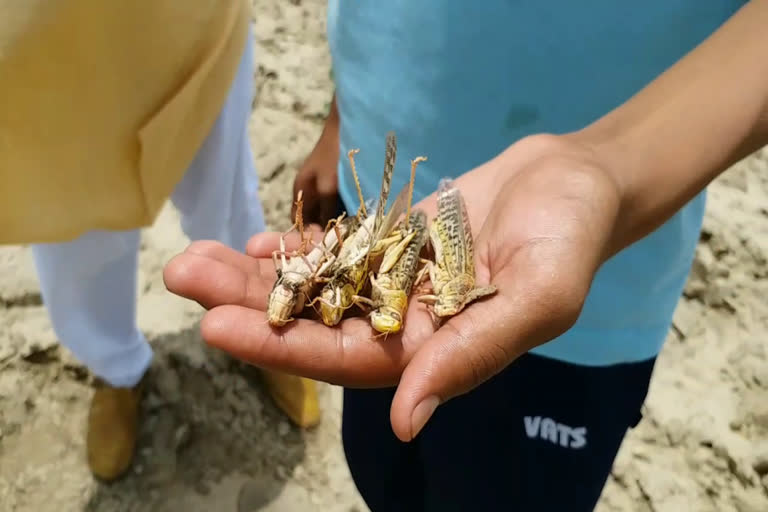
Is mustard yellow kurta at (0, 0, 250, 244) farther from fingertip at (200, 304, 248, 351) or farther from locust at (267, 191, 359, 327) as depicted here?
fingertip at (200, 304, 248, 351)

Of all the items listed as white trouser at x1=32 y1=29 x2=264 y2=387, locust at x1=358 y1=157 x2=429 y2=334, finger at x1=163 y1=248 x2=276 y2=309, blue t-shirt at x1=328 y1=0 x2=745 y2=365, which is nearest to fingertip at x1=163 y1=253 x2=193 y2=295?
finger at x1=163 y1=248 x2=276 y2=309

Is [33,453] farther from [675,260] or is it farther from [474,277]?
[675,260]

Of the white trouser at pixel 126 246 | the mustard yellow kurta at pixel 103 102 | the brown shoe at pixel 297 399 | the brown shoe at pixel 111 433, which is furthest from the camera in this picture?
the brown shoe at pixel 297 399

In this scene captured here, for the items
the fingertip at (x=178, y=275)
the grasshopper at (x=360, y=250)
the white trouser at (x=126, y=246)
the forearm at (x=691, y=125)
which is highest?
the forearm at (x=691, y=125)

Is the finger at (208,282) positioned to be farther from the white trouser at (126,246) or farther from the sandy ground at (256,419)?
the sandy ground at (256,419)

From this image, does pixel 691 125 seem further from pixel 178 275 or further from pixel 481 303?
pixel 178 275

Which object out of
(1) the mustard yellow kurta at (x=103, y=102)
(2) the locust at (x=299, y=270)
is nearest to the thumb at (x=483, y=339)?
(2) the locust at (x=299, y=270)
